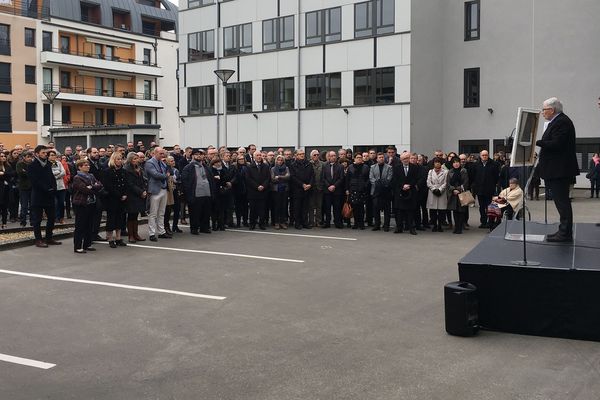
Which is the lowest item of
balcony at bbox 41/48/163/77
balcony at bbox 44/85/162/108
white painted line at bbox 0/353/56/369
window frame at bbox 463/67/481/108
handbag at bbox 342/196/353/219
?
white painted line at bbox 0/353/56/369

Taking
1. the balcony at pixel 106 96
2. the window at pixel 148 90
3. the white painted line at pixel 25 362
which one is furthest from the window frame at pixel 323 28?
the window at pixel 148 90

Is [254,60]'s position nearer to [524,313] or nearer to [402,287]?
[402,287]

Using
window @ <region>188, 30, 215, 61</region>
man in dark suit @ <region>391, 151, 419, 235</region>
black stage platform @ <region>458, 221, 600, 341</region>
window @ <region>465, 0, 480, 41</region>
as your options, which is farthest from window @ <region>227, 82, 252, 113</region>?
black stage platform @ <region>458, 221, 600, 341</region>

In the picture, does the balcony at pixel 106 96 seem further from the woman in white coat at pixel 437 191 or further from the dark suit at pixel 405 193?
the woman in white coat at pixel 437 191

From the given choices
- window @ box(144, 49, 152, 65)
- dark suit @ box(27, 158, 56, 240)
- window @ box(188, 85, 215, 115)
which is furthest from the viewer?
window @ box(144, 49, 152, 65)

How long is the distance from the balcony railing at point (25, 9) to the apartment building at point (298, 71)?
22966mm

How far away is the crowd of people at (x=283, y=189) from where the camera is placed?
14344mm

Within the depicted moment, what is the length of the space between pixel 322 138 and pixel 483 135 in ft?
29.4

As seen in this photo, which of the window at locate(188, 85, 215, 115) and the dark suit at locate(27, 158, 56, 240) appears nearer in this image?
the dark suit at locate(27, 158, 56, 240)

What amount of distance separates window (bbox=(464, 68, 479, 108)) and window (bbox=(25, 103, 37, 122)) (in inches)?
1640

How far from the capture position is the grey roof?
59219mm

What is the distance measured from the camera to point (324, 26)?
34.7m

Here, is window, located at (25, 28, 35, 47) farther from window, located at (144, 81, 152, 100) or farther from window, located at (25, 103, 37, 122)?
window, located at (144, 81, 152, 100)

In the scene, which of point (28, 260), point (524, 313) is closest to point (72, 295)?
point (28, 260)
